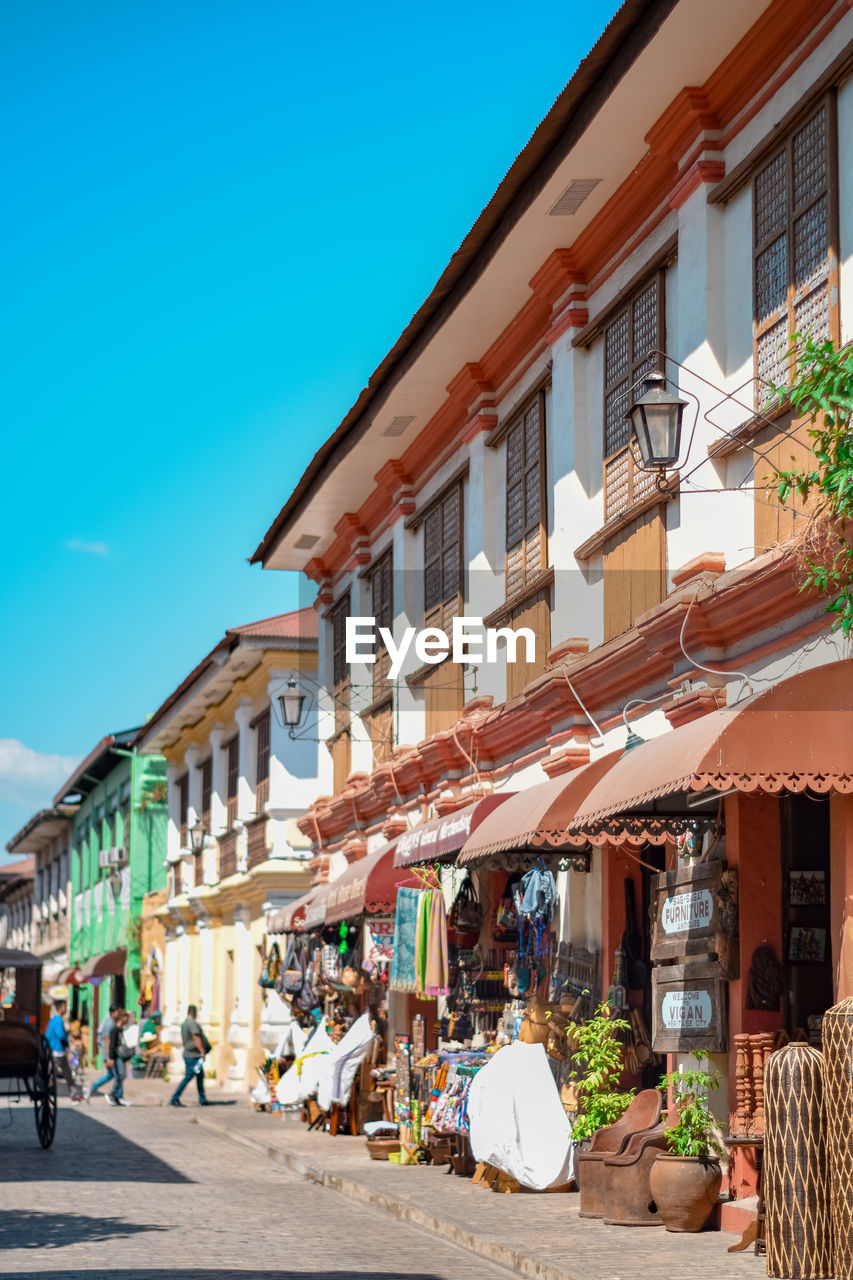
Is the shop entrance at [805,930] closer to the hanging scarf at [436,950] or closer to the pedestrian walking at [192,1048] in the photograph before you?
the hanging scarf at [436,950]

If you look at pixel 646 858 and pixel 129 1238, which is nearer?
pixel 129 1238

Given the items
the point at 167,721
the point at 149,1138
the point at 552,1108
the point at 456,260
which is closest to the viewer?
the point at 552,1108

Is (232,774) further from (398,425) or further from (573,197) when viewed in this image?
(573,197)

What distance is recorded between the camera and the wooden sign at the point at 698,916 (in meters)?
10.9

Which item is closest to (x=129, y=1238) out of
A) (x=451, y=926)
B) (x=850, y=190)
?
(x=451, y=926)

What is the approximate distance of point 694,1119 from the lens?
35.7 feet

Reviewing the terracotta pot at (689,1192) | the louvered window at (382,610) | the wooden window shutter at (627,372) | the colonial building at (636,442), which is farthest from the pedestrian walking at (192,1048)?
the terracotta pot at (689,1192)

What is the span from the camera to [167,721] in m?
34.9

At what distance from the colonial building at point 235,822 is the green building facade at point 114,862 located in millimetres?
4131

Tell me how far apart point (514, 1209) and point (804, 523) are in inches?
203

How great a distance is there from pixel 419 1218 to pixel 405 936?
4.73 m

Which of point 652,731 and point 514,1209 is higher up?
point 652,731

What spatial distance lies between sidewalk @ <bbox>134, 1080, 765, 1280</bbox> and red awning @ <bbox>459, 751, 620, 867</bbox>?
2.39m

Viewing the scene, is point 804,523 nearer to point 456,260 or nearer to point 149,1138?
point 456,260
